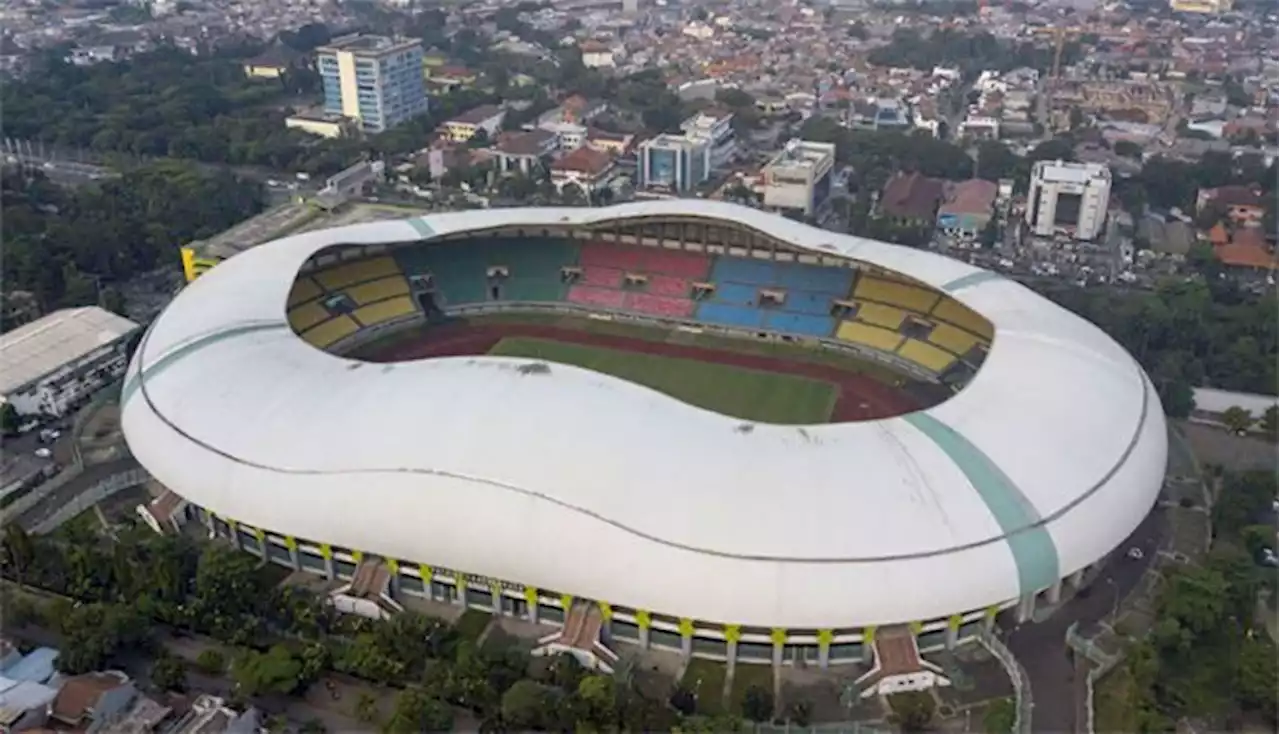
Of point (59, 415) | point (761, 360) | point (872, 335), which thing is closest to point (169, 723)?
point (59, 415)

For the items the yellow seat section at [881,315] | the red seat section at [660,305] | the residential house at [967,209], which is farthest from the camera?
the residential house at [967,209]

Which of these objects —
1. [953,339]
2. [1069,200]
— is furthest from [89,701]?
[1069,200]

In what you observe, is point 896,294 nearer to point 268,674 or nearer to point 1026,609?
point 1026,609

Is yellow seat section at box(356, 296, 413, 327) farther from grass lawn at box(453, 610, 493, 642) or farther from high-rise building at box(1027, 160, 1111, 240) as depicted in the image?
high-rise building at box(1027, 160, 1111, 240)

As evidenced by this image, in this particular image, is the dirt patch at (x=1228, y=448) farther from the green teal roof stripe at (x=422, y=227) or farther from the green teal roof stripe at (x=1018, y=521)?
the green teal roof stripe at (x=422, y=227)

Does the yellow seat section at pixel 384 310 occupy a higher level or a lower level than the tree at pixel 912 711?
higher

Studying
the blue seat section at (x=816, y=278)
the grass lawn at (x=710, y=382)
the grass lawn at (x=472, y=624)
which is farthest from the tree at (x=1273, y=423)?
the grass lawn at (x=472, y=624)
